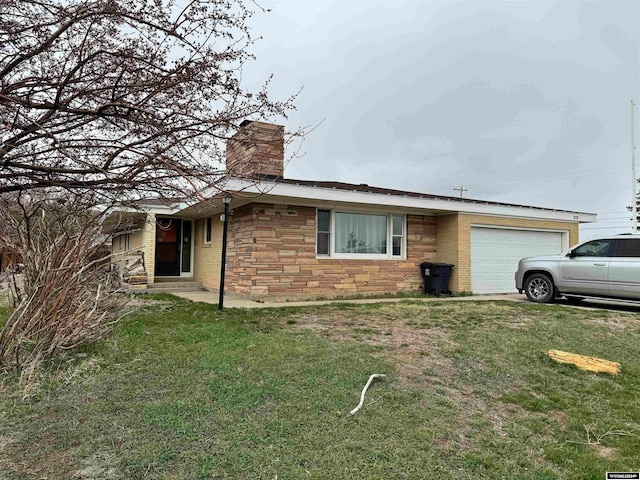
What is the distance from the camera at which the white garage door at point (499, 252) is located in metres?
13.1

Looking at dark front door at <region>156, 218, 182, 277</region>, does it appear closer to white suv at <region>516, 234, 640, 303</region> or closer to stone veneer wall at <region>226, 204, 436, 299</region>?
stone veneer wall at <region>226, 204, 436, 299</region>

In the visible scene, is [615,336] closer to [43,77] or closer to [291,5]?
[291,5]

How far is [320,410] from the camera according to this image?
3.20 meters

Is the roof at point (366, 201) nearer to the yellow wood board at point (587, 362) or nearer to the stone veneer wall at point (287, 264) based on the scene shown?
the stone veneer wall at point (287, 264)

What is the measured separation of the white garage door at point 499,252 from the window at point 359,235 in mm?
2587

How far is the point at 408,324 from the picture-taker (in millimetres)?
6953

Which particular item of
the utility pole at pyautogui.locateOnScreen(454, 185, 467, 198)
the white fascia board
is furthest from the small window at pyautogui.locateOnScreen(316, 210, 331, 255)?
the utility pole at pyautogui.locateOnScreen(454, 185, 467, 198)

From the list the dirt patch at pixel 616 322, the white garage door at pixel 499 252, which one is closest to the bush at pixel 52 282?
Answer: the dirt patch at pixel 616 322

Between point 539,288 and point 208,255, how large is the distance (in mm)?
10017

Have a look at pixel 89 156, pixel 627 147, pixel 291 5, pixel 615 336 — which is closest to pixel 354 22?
pixel 291 5

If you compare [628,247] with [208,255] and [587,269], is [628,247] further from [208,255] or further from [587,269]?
[208,255]

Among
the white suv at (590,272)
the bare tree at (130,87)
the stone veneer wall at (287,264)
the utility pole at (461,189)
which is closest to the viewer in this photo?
the bare tree at (130,87)

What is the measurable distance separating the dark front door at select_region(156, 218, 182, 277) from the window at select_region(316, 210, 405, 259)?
6.78 metres

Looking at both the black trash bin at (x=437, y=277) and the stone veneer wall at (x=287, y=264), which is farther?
the black trash bin at (x=437, y=277)
